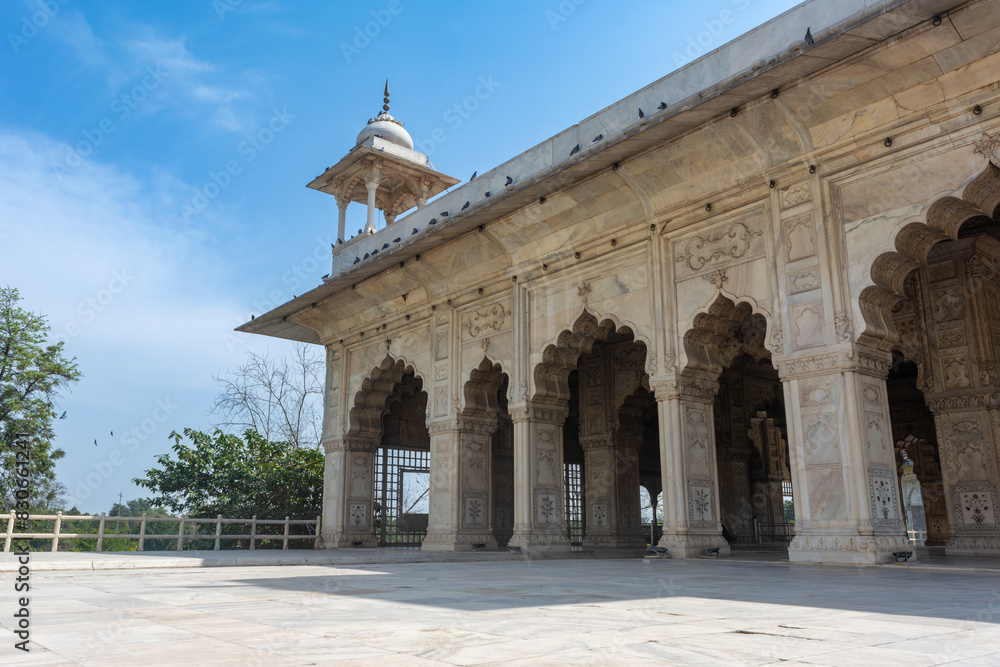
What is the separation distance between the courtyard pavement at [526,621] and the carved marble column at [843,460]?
1532 millimetres

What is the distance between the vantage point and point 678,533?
10344mm

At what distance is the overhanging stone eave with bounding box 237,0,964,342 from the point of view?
26.7 feet

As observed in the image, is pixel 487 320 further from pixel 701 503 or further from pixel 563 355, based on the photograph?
pixel 701 503

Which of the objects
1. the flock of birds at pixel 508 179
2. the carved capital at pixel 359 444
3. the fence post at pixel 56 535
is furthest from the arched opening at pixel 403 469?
the fence post at pixel 56 535

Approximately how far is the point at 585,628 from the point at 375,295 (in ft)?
44.4

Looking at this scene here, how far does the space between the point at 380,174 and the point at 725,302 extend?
34.5ft

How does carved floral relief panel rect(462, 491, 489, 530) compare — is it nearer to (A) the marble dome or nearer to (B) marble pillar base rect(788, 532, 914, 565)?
→ (B) marble pillar base rect(788, 532, 914, 565)

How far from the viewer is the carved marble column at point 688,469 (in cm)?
1039

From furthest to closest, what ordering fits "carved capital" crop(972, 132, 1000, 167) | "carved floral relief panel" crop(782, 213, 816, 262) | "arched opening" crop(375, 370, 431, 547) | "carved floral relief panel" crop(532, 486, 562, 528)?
"arched opening" crop(375, 370, 431, 547) → "carved floral relief panel" crop(532, 486, 562, 528) → "carved floral relief panel" crop(782, 213, 816, 262) → "carved capital" crop(972, 132, 1000, 167)

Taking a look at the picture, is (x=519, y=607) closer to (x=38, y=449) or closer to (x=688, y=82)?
(x=688, y=82)

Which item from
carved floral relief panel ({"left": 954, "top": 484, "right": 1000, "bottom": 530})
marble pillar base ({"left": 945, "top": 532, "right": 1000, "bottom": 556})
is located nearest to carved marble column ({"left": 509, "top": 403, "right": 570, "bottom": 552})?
marble pillar base ({"left": 945, "top": 532, "right": 1000, "bottom": 556})

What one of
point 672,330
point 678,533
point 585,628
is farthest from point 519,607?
point 672,330

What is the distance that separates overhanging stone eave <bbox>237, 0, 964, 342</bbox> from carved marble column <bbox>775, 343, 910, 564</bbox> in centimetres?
323

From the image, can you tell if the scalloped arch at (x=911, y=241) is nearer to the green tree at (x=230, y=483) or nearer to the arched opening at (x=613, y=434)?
the arched opening at (x=613, y=434)
